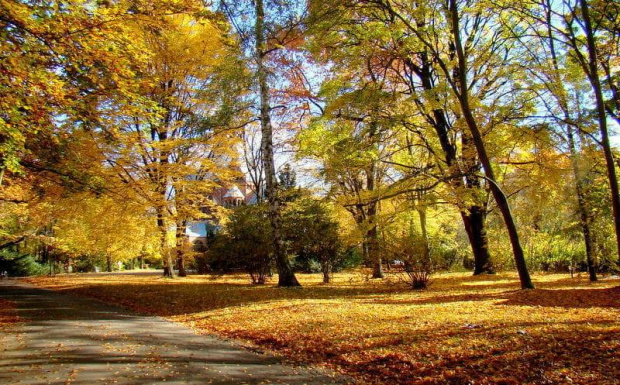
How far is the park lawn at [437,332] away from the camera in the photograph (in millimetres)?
4379

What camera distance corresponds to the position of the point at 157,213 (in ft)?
59.9

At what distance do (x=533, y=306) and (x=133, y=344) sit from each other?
25.2 feet

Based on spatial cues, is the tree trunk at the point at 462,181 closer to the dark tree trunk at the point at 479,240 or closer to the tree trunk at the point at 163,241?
the dark tree trunk at the point at 479,240

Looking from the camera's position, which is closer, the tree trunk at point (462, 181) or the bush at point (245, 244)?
the tree trunk at point (462, 181)

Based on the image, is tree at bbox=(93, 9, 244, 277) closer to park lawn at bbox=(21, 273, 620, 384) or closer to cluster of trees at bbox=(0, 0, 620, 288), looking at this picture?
cluster of trees at bbox=(0, 0, 620, 288)

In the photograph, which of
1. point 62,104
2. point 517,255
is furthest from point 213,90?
point 517,255

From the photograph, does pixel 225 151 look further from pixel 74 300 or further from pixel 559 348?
pixel 559 348

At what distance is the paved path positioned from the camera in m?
4.57

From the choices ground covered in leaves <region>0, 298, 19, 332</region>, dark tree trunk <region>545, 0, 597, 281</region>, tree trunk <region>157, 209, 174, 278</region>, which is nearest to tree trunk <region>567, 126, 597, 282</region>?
dark tree trunk <region>545, 0, 597, 281</region>

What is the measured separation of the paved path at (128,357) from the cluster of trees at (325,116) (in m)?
3.07

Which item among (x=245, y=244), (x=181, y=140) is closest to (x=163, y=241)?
(x=181, y=140)

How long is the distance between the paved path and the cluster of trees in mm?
3072

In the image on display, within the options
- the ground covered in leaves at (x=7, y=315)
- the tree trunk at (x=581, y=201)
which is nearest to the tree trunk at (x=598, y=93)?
the tree trunk at (x=581, y=201)

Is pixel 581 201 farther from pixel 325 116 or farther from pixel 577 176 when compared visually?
pixel 325 116
